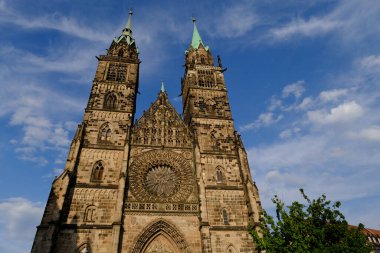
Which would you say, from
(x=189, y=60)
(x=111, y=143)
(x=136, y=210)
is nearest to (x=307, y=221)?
(x=136, y=210)

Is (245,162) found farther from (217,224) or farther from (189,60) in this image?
(189,60)

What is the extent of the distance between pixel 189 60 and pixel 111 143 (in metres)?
15.2

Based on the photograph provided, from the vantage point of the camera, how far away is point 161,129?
78.9ft

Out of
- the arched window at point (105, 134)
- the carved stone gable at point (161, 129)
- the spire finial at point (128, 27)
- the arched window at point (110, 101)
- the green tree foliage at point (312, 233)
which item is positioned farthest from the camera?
the spire finial at point (128, 27)

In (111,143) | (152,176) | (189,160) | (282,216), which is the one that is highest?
(111,143)

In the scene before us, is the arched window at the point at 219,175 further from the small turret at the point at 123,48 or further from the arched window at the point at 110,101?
the small turret at the point at 123,48

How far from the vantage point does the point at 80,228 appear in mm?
17859

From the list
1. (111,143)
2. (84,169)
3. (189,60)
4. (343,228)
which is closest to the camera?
(343,228)

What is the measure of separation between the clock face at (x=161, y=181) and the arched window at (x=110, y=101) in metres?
7.45

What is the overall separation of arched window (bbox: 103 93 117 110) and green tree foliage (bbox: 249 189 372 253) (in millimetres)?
16402

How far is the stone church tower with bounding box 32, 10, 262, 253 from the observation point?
58.8ft

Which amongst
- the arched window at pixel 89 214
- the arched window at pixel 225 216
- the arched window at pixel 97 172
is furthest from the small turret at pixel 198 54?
the arched window at pixel 89 214

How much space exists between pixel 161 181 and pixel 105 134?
251 inches

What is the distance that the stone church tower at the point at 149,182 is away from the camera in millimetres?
17922
